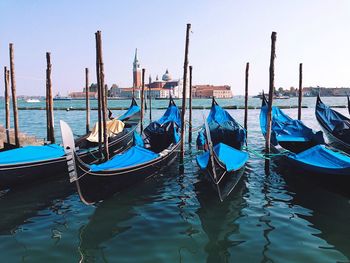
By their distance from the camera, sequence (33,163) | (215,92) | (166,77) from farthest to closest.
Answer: (166,77)
(215,92)
(33,163)

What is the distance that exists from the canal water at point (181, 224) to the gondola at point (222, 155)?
418 millimetres

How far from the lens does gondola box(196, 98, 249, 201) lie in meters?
6.35

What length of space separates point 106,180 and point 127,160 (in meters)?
1.11

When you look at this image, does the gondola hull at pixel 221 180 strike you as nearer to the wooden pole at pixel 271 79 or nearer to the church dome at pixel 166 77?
the wooden pole at pixel 271 79

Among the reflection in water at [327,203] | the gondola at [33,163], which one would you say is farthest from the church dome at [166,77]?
the reflection in water at [327,203]

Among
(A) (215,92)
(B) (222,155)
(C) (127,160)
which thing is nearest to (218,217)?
(B) (222,155)

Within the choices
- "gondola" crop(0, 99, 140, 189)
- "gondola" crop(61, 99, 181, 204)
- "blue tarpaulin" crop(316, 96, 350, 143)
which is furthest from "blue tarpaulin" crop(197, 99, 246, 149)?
"gondola" crop(0, 99, 140, 189)

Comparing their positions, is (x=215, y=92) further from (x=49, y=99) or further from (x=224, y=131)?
(x=49, y=99)

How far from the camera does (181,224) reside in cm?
562

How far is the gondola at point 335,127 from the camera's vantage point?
10695 millimetres

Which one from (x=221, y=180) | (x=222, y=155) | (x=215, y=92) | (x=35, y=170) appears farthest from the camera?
(x=215, y=92)

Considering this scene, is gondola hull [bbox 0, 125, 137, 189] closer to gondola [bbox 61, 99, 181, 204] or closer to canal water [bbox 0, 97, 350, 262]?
canal water [bbox 0, 97, 350, 262]

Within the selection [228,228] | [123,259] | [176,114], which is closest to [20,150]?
[123,259]

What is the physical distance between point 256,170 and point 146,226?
480 cm
